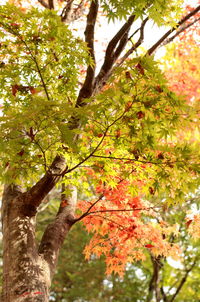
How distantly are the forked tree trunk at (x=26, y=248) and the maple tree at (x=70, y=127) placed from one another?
1cm

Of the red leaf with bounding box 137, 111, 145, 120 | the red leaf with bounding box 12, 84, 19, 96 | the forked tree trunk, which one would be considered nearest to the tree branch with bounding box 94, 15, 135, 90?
the red leaf with bounding box 12, 84, 19, 96

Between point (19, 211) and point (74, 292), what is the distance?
9.96 metres

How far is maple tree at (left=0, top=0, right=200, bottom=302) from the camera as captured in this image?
2.40 m

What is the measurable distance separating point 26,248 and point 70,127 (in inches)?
57.2

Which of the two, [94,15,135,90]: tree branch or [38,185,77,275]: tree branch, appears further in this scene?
[94,15,135,90]: tree branch

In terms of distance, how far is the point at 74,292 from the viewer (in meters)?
12.2

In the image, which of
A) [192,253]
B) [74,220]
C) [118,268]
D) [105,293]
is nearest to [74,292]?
[105,293]

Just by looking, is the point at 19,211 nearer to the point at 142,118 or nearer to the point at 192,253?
the point at 142,118

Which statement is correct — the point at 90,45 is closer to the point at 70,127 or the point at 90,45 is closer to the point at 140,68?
the point at 70,127

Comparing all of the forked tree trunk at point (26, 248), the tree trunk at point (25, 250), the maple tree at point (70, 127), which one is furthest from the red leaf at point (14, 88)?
the tree trunk at point (25, 250)

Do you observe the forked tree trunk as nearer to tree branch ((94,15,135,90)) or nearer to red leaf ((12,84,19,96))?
red leaf ((12,84,19,96))

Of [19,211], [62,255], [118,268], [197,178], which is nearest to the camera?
[197,178]

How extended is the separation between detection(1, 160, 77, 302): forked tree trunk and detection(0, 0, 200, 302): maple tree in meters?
0.01

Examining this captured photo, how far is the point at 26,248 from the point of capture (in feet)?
10.8
